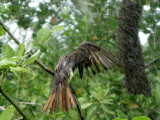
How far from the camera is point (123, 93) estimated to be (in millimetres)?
1386

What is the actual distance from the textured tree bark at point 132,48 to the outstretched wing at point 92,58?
0.28 metres

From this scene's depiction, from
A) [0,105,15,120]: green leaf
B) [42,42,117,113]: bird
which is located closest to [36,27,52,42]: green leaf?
[42,42,117,113]: bird

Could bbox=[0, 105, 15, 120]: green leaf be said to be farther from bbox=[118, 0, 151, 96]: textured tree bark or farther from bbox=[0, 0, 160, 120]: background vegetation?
bbox=[118, 0, 151, 96]: textured tree bark

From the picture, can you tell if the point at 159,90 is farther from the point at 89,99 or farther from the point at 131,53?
the point at 89,99

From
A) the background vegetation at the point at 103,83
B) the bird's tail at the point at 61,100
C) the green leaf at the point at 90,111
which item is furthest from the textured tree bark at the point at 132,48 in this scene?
the bird's tail at the point at 61,100

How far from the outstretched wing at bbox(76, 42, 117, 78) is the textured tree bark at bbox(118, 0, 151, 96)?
0.28 metres

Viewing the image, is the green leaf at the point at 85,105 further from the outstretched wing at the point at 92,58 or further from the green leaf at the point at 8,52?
the green leaf at the point at 8,52

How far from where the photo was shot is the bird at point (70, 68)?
2.48 feet

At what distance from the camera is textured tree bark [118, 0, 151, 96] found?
48.7 inches

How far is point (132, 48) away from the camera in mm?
1285

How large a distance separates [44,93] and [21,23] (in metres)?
0.84

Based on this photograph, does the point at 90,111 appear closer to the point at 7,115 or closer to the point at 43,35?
the point at 43,35

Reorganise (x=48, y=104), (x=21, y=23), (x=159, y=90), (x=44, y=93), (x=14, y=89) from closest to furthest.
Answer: (x=48, y=104) → (x=159, y=90) → (x=44, y=93) → (x=14, y=89) → (x=21, y=23)

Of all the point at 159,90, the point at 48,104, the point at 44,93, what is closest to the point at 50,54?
the point at 44,93
